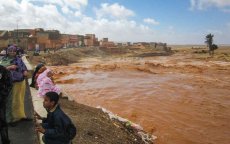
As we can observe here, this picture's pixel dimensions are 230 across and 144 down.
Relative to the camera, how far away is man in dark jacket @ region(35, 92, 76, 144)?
385 cm

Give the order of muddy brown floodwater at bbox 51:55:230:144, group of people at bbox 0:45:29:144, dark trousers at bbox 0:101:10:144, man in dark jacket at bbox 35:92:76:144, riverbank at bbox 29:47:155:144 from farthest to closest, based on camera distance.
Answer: muddy brown floodwater at bbox 51:55:230:144 → riverbank at bbox 29:47:155:144 → group of people at bbox 0:45:29:144 → dark trousers at bbox 0:101:10:144 → man in dark jacket at bbox 35:92:76:144

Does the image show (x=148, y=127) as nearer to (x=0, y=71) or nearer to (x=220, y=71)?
(x=0, y=71)

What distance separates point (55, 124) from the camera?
387 centimetres

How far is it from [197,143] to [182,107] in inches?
252

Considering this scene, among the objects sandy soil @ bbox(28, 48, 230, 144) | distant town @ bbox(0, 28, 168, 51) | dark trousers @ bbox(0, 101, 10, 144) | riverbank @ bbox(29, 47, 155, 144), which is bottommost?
sandy soil @ bbox(28, 48, 230, 144)

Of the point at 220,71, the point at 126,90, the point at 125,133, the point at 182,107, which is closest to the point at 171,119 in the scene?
the point at 182,107

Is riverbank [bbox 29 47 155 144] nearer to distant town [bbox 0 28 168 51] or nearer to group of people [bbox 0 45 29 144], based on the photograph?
group of people [bbox 0 45 29 144]

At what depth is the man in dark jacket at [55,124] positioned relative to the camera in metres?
3.85

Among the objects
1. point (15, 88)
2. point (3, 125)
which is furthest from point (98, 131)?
point (3, 125)

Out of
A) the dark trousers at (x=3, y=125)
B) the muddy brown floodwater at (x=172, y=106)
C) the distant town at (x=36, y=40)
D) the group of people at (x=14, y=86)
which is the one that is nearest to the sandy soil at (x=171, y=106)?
the muddy brown floodwater at (x=172, y=106)

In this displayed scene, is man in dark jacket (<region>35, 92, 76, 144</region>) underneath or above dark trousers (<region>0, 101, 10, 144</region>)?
above

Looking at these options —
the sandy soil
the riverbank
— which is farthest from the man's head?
the sandy soil

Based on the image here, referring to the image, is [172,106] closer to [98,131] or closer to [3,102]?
[98,131]

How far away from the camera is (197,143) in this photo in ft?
34.9
